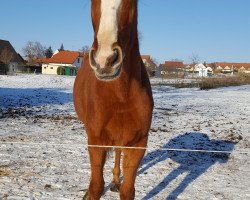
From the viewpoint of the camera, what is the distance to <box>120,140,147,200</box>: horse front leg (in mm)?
3533

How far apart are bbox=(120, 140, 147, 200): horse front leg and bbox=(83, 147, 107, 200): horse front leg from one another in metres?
0.24

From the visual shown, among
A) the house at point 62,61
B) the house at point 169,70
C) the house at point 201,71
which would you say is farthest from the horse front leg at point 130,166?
the house at point 62,61

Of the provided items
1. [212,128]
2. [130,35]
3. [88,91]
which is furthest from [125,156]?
[212,128]

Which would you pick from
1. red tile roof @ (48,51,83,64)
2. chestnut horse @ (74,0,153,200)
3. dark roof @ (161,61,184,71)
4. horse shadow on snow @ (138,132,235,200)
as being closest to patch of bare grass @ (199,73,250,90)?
horse shadow on snow @ (138,132,235,200)

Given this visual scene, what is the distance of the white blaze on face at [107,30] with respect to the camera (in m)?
2.44

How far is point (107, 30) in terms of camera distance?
2475 millimetres

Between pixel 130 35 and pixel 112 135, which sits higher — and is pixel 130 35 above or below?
above

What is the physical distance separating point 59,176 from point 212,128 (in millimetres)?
6297

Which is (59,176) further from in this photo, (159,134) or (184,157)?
(159,134)

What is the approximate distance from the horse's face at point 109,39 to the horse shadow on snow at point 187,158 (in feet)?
9.33

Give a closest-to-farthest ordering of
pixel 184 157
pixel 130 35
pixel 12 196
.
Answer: pixel 130 35 → pixel 12 196 → pixel 184 157

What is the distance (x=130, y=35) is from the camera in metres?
2.92

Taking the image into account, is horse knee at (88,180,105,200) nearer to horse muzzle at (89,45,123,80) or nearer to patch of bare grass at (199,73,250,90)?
horse muzzle at (89,45,123,80)

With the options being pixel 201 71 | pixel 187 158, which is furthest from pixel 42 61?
pixel 187 158
